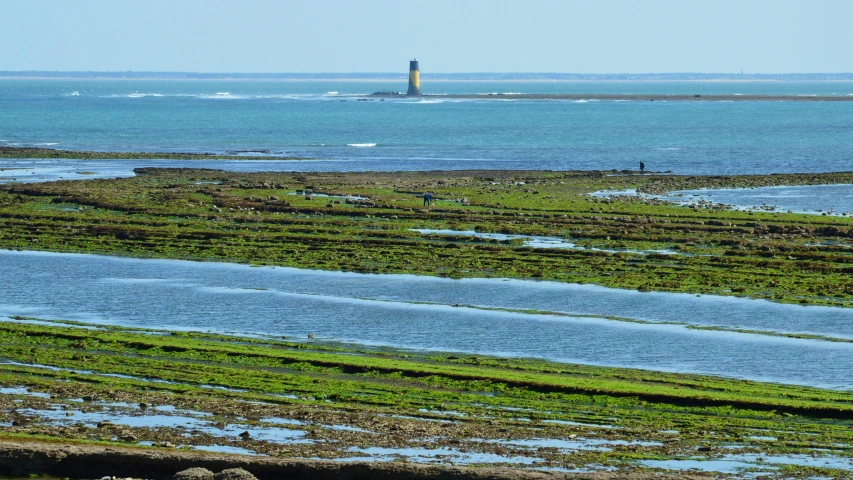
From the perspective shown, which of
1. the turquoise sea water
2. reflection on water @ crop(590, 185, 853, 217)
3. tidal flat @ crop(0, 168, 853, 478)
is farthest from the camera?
the turquoise sea water

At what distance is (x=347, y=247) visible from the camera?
51125mm

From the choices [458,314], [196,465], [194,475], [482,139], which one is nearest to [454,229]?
[458,314]

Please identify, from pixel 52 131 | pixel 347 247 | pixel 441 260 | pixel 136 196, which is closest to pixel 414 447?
pixel 441 260

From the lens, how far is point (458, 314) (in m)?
37.9

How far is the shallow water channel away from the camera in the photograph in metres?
32.1

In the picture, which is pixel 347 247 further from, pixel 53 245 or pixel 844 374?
pixel 844 374

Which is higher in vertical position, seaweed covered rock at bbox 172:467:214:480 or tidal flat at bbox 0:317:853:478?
seaweed covered rock at bbox 172:467:214:480

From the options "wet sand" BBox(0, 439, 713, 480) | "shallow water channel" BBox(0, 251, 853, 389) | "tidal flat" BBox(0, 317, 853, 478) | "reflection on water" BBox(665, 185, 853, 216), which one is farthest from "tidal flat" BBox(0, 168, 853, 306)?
"wet sand" BBox(0, 439, 713, 480)

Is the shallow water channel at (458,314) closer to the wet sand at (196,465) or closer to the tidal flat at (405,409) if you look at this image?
the tidal flat at (405,409)

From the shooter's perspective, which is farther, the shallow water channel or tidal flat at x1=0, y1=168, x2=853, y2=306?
tidal flat at x1=0, y1=168, x2=853, y2=306

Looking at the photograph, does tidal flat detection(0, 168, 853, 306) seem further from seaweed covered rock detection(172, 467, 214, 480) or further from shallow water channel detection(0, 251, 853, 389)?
seaweed covered rock detection(172, 467, 214, 480)

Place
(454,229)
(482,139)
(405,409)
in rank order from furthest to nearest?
(482,139)
(454,229)
(405,409)

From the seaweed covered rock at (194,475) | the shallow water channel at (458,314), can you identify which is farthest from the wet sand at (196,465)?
the shallow water channel at (458,314)

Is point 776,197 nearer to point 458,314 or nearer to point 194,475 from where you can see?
point 458,314
